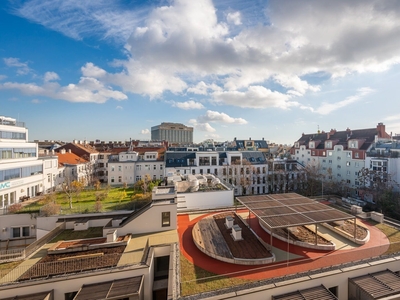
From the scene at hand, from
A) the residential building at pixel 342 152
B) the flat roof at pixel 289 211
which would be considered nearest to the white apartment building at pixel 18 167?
the flat roof at pixel 289 211

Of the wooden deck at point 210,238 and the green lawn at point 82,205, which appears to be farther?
the green lawn at point 82,205

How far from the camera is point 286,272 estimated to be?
1094 cm

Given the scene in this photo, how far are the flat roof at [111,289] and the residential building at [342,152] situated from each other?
37.3 m

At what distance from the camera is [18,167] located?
969 inches

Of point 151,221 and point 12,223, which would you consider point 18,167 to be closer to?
point 12,223

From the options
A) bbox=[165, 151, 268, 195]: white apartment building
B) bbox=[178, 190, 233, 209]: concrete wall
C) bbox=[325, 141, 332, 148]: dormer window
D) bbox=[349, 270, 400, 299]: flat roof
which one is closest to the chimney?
bbox=[325, 141, 332, 148]: dormer window

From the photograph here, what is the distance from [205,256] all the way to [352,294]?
28.0 ft

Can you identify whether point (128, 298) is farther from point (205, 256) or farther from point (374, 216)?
point (374, 216)

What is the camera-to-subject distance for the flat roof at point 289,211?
13.1 metres

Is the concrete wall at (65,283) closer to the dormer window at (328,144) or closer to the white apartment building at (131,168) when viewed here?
the white apartment building at (131,168)

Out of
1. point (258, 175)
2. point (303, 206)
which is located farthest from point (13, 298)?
point (258, 175)

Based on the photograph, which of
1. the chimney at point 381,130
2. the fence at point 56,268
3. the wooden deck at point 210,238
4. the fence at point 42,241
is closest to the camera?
the fence at point 56,268

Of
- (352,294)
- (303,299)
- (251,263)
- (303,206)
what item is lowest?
(352,294)

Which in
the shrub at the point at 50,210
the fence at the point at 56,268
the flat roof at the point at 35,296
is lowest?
the flat roof at the point at 35,296
